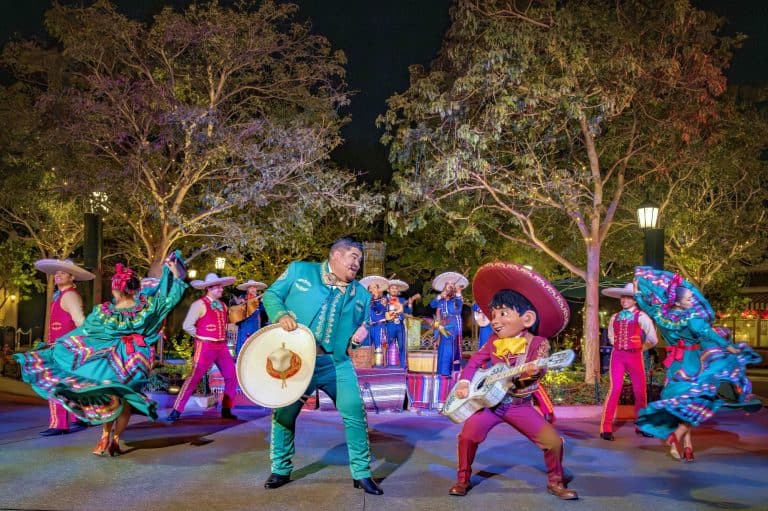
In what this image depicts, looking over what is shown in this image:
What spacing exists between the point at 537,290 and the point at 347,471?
2500mm

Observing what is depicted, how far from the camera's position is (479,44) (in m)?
13.8

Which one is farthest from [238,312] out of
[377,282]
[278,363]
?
[278,363]

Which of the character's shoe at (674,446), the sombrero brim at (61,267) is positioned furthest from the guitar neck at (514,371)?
the sombrero brim at (61,267)

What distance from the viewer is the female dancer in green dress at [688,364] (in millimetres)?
7332

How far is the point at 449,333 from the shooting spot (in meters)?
12.9

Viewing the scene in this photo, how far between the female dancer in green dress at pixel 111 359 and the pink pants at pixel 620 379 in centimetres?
516

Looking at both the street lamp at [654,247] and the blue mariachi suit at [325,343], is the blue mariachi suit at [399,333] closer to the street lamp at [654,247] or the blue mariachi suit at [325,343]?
the street lamp at [654,247]

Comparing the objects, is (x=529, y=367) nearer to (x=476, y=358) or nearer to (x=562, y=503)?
(x=476, y=358)

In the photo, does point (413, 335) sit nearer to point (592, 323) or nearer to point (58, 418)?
point (592, 323)

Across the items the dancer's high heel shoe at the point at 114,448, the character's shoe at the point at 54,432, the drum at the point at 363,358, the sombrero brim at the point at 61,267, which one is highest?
the sombrero brim at the point at 61,267

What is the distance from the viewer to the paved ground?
231 inches

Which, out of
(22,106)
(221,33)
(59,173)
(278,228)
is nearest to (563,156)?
(278,228)

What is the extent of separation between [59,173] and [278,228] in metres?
4.96

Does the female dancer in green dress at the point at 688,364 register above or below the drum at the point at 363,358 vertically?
above
